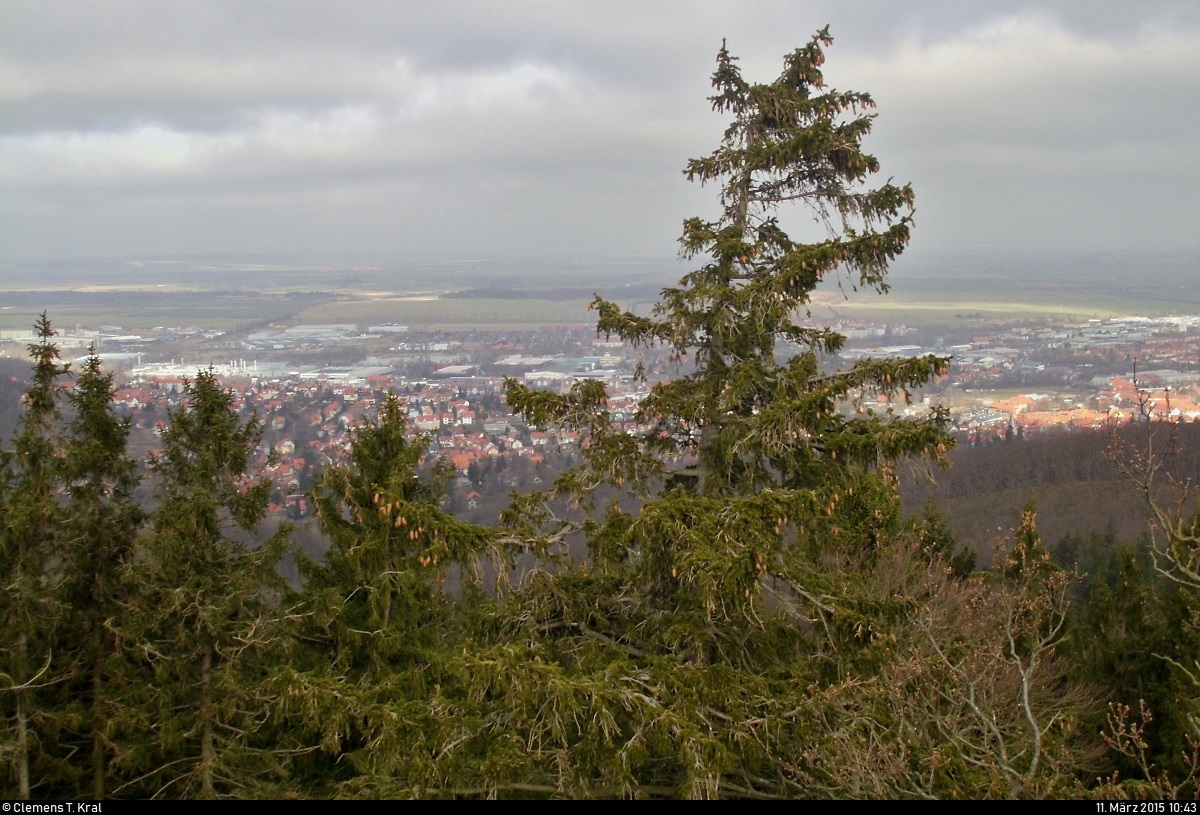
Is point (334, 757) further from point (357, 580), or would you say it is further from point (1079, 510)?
point (1079, 510)

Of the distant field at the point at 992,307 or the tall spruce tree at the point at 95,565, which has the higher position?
the distant field at the point at 992,307

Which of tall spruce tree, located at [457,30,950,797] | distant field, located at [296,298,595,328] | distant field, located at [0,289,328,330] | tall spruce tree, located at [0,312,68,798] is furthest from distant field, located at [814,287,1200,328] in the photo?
tall spruce tree, located at [0,312,68,798]

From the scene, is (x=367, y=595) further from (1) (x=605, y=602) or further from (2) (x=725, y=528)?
(2) (x=725, y=528)

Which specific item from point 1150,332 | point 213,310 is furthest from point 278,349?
point 1150,332

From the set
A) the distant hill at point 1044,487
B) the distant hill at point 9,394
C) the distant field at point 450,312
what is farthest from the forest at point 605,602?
the distant field at point 450,312

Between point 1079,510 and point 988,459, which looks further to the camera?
point 988,459

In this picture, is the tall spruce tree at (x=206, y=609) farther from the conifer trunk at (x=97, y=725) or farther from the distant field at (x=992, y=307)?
the distant field at (x=992, y=307)
